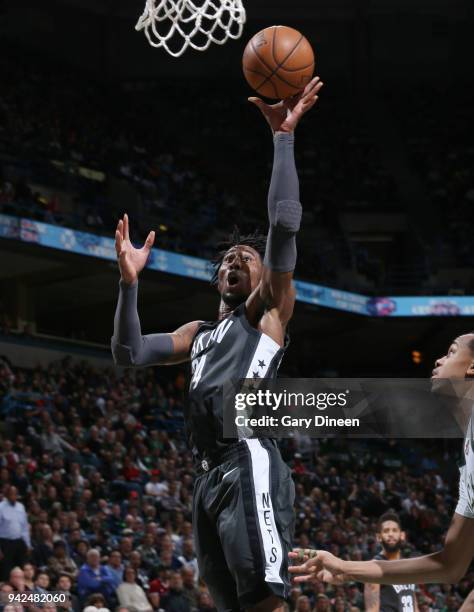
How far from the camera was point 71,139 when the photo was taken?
65.4ft

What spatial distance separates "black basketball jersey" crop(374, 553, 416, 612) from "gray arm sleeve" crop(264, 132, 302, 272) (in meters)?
4.29

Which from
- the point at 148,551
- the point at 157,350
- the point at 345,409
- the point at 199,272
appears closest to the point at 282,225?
the point at 157,350

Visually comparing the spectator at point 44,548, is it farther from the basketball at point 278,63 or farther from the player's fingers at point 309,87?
the player's fingers at point 309,87

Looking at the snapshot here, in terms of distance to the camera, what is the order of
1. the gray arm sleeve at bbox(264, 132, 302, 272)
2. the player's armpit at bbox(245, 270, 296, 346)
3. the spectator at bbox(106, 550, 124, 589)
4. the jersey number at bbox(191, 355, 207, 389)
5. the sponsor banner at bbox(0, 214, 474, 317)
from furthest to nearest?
1. the sponsor banner at bbox(0, 214, 474, 317)
2. the spectator at bbox(106, 550, 124, 589)
3. the jersey number at bbox(191, 355, 207, 389)
4. the player's armpit at bbox(245, 270, 296, 346)
5. the gray arm sleeve at bbox(264, 132, 302, 272)

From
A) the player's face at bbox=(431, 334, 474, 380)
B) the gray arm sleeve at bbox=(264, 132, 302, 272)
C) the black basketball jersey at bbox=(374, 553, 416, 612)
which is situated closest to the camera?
the player's face at bbox=(431, 334, 474, 380)

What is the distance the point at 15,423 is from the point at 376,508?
19.6ft

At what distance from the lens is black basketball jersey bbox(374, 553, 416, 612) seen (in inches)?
295

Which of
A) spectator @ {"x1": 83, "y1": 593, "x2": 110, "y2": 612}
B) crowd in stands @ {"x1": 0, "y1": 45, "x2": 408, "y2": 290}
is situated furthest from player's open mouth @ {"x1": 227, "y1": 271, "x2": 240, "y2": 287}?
crowd in stands @ {"x1": 0, "y1": 45, "x2": 408, "y2": 290}

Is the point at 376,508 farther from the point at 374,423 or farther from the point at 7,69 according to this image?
the point at 7,69

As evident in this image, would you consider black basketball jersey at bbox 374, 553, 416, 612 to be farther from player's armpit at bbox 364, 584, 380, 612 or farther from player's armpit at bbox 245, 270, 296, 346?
player's armpit at bbox 245, 270, 296, 346

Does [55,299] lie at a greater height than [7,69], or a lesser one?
lesser

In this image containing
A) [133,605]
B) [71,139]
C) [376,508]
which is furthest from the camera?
[71,139]

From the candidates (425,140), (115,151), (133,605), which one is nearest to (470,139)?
(425,140)

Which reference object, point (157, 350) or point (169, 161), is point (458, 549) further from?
point (169, 161)
